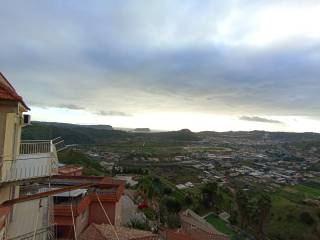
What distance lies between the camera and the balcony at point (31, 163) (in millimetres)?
6996

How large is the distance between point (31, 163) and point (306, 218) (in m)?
48.1

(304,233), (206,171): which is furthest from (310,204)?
(206,171)

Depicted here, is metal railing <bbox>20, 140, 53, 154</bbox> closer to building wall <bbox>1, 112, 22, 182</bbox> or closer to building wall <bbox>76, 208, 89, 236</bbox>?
building wall <bbox>1, 112, 22, 182</bbox>

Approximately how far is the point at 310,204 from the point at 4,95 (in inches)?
2431

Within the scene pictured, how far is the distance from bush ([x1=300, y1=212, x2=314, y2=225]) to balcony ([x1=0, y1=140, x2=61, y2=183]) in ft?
153

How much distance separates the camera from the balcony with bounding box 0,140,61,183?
700cm

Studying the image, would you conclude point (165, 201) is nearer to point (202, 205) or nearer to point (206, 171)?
point (202, 205)

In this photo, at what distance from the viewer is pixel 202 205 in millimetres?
47594

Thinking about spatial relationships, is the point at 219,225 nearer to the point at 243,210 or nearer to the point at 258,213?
the point at 243,210

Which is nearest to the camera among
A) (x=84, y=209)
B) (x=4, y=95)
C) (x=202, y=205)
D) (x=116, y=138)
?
(x=4, y=95)

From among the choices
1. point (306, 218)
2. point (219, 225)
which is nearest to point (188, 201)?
point (219, 225)

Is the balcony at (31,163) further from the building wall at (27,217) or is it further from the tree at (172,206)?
the tree at (172,206)

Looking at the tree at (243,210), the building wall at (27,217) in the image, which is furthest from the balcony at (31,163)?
the tree at (243,210)

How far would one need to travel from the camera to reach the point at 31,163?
25.1 feet
